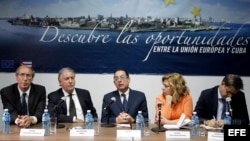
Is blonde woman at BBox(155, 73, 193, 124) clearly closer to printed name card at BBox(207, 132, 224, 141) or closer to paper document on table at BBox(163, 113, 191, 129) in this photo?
paper document on table at BBox(163, 113, 191, 129)

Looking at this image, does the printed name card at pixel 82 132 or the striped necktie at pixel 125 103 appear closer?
the printed name card at pixel 82 132

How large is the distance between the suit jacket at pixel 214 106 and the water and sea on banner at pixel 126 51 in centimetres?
98

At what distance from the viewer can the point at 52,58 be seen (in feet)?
17.1

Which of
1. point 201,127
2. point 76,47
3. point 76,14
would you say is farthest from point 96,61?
point 201,127

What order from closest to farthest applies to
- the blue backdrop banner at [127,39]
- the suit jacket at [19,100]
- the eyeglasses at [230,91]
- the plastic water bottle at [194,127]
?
the plastic water bottle at [194,127] < the eyeglasses at [230,91] < the suit jacket at [19,100] < the blue backdrop banner at [127,39]

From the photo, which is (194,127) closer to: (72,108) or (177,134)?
(177,134)

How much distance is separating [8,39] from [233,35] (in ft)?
10.5

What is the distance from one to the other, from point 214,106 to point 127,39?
5.38ft

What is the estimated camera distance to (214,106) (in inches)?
165

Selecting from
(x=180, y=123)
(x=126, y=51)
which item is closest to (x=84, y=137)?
(x=180, y=123)

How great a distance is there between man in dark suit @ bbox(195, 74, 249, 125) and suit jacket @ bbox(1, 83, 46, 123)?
5.97 ft

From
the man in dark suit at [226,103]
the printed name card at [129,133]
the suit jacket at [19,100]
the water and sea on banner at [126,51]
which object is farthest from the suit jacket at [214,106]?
the suit jacket at [19,100]

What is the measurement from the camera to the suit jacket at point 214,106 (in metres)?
4.15

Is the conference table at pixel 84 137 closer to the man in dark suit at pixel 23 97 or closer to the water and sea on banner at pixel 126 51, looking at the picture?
the man in dark suit at pixel 23 97
